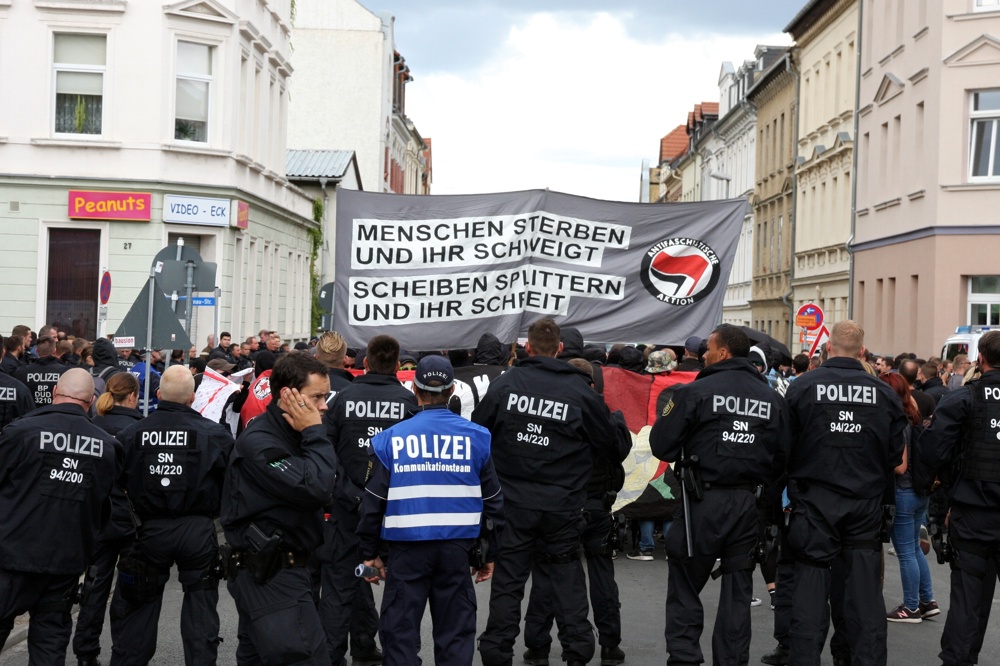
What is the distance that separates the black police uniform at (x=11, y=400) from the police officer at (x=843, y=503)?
5438mm

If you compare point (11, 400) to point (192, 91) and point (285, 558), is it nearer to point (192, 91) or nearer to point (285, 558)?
point (285, 558)

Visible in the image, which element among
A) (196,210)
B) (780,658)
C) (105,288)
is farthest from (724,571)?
(196,210)

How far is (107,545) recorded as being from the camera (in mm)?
7977

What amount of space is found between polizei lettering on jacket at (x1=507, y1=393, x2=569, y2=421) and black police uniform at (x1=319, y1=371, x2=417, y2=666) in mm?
612

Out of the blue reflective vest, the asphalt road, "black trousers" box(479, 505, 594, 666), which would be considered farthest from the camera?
the asphalt road

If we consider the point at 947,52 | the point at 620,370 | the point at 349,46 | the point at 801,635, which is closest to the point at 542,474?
the point at 801,635

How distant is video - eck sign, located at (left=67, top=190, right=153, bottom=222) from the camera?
27672 mm

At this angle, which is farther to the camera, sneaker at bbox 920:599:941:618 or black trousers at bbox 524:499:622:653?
sneaker at bbox 920:599:941:618

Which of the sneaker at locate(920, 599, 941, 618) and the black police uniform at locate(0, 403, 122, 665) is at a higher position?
the black police uniform at locate(0, 403, 122, 665)

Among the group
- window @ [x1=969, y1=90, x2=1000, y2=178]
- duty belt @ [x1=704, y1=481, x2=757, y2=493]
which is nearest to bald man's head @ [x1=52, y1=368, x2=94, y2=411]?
duty belt @ [x1=704, y1=481, x2=757, y2=493]

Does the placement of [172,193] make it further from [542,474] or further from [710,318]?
[542,474]

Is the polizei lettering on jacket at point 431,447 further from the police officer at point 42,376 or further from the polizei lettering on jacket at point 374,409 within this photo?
the police officer at point 42,376

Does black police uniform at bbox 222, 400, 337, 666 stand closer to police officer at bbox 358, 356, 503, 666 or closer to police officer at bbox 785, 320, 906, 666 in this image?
police officer at bbox 358, 356, 503, 666

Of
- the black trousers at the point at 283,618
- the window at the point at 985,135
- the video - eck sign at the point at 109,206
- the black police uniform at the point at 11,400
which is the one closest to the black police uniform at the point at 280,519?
the black trousers at the point at 283,618
